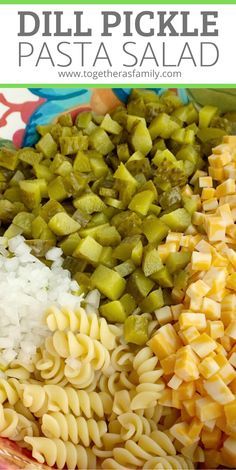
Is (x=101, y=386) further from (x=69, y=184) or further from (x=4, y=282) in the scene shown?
(x=69, y=184)

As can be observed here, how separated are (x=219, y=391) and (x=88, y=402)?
0.41m

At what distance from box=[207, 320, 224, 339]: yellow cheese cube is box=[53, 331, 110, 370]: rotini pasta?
337mm

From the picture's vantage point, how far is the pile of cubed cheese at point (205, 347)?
9.63 ft

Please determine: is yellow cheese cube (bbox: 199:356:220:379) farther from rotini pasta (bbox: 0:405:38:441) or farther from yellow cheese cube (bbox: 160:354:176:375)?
rotini pasta (bbox: 0:405:38:441)

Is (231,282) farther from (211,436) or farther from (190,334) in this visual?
(211,436)

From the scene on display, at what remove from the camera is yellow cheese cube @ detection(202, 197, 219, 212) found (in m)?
3.34

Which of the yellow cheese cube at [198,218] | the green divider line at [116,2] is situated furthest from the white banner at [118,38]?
the yellow cheese cube at [198,218]

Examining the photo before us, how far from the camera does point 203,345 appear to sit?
2975 mm

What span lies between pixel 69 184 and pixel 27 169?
26 cm

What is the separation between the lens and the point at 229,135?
11.8ft

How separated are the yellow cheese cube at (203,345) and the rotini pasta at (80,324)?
277 millimetres

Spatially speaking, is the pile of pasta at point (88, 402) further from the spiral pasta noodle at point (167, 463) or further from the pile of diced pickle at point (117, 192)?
the pile of diced pickle at point (117, 192)

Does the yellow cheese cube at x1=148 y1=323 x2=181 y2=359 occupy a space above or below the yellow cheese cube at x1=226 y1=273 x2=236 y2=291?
below

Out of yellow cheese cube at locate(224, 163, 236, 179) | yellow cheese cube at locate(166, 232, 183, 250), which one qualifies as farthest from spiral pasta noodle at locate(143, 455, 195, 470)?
yellow cheese cube at locate(224, 163, 236, 179)
